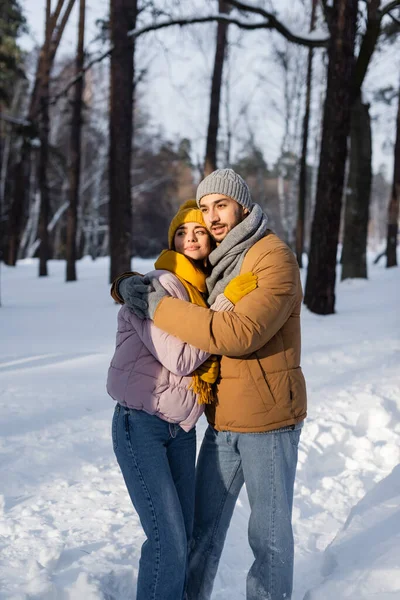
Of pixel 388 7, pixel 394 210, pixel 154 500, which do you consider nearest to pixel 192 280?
pixel 154 500

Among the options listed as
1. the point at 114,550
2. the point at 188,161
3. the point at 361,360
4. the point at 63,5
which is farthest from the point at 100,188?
the point at 114,550

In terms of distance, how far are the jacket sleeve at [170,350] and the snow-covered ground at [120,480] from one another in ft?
4.09

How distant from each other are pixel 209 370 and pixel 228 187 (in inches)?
30.2

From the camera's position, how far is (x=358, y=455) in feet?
15.4

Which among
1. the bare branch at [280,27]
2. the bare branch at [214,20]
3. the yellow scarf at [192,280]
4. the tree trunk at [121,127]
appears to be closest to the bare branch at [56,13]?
the tree trunk at [121,127]

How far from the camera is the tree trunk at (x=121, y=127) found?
10455mm

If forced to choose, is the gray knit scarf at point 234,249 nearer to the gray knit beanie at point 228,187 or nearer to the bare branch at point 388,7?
the gray knit beanie at point 228,187

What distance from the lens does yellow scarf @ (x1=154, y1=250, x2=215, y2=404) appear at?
239 centimetres

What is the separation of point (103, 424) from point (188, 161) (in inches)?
1065

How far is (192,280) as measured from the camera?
2504 mm

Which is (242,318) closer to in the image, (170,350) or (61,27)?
(170,350)

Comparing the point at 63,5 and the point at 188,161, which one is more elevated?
the point at 63,5

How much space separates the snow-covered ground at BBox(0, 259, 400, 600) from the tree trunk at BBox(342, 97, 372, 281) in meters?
5.85

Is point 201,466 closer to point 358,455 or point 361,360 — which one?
point 358,455
